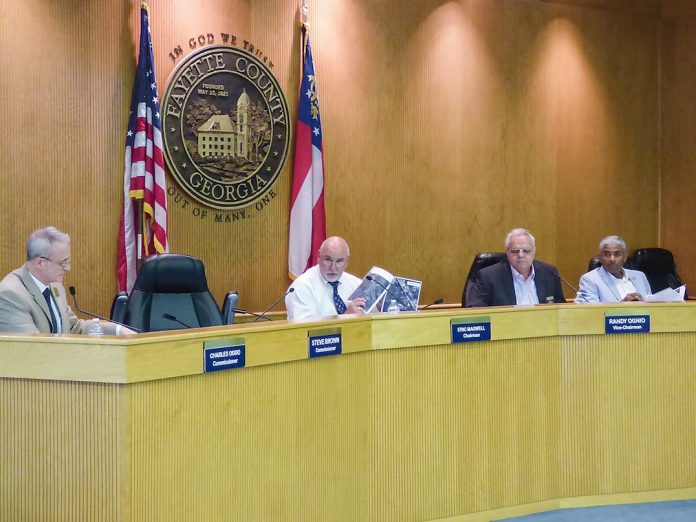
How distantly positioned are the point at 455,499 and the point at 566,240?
413 centimetres

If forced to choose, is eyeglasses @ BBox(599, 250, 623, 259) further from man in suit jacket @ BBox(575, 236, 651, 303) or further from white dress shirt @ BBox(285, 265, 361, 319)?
white dress shirt @ BBox(285, 265, 361, 319)

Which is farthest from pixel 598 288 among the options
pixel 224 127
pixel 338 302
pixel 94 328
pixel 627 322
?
pixel 94 328

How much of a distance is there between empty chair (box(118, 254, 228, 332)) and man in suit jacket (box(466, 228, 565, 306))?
1.48 meters

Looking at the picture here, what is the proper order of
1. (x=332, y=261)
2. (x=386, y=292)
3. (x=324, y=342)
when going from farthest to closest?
(x=332, y=261) < (x=386, y=292) < (x=324, y=342)

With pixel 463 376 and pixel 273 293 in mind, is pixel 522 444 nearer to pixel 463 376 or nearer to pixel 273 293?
pixel 463 376

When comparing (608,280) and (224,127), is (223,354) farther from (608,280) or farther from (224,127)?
(608,280)

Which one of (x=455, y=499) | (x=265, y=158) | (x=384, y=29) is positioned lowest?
(x=455, y=499)

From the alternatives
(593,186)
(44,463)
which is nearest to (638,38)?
(593,186)

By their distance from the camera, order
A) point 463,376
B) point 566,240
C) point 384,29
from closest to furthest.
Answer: point 463,376 < point 384,29 < point 566,240

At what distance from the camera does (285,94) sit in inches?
250

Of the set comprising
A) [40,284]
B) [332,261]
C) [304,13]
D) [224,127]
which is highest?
[304,13]

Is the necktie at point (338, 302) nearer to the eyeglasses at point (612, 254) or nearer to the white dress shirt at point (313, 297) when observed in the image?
the white dress shirt at point (313, 297)

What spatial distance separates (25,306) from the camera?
3.76m

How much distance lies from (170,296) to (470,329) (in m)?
1.74
